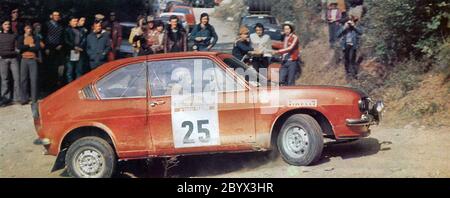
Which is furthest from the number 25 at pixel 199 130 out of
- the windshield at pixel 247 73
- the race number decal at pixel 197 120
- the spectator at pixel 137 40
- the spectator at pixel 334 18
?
the spectator at pixel 334 18

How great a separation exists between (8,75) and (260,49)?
5.35 metres

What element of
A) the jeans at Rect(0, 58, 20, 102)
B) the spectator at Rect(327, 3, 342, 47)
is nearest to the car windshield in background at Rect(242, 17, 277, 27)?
the spectator at Rect(327, 3, 342, 47)

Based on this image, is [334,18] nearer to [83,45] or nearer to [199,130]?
[83,45]

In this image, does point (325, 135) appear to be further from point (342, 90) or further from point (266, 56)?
point (266, 56)

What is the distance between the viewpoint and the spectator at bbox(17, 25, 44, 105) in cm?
1170

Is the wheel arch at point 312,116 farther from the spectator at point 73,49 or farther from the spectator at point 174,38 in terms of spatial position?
the spectator at point 73,49

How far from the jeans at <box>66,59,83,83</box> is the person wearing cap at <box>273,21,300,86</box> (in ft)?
13.8

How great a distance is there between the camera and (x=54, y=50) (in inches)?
489

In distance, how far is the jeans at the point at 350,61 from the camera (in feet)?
41.7

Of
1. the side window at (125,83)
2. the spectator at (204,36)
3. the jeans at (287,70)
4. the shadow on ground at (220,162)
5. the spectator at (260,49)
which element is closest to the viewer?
the side window at (125,83)

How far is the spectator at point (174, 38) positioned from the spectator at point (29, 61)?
2.67 meters

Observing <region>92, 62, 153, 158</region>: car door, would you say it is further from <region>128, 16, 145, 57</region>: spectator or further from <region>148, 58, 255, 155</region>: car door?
<region>128, 16, 145, 57</region>: spectator

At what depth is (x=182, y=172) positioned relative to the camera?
8.29 m
